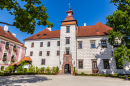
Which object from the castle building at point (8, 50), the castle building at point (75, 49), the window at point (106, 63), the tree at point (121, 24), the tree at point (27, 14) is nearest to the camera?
the tree at point (27, 14)

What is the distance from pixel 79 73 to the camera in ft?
76.4

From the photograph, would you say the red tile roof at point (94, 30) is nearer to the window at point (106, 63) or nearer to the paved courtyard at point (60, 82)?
the window at point (106, 63)

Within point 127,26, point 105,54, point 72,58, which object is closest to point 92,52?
point 105,54

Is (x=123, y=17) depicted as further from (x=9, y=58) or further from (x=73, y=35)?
(x=9, y=58)

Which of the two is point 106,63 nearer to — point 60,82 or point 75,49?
point 75,49

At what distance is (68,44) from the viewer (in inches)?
993

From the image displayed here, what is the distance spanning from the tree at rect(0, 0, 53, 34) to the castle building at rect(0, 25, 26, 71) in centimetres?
1562

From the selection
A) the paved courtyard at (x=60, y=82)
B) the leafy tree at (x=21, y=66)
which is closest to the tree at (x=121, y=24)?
the paved courtyard at (x=60, y=82)

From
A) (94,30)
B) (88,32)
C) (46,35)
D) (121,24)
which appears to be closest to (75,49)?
(88,32)

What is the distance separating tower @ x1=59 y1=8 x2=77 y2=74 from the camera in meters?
24.1

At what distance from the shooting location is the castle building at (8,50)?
22.5 metres

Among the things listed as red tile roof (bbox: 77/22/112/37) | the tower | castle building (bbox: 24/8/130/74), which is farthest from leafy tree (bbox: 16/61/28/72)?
red tile roof (bbox: 77/22/112/37)

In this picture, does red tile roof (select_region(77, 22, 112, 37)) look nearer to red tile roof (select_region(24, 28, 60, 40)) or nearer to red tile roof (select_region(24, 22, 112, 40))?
red tile roof (select_region(24, 22, 112, 40))

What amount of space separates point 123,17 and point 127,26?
1.56m
